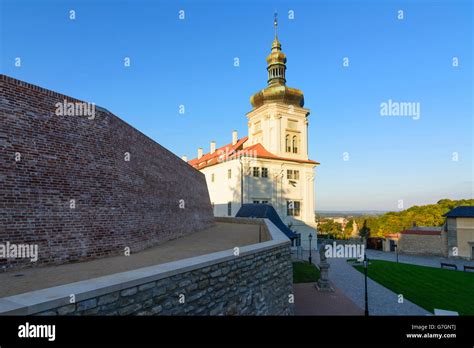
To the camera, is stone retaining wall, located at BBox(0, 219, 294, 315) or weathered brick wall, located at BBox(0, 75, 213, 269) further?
weathered brick wall, located at BBox(0, 75, 213, 269)

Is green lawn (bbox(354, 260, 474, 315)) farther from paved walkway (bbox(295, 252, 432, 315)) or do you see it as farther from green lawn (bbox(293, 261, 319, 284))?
green lawn (bbox(293, 261, 319, 284))

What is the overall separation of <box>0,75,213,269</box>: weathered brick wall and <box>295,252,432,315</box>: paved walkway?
12.1 metres

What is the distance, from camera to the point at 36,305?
3.49 m

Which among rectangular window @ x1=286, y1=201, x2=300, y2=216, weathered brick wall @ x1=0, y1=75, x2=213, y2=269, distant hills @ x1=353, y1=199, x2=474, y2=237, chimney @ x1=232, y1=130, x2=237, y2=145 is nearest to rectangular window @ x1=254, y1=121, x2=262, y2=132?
chimney @ x1=232, y1=130, x2=237, y2=145

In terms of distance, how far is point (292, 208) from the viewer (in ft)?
137

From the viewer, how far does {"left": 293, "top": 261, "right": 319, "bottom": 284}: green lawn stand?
21175 mm

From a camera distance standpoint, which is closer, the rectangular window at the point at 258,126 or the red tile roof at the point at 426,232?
the red tile roof at the point at 426,232

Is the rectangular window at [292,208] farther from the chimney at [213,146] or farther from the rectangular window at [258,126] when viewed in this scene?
the chimney at [213,146]

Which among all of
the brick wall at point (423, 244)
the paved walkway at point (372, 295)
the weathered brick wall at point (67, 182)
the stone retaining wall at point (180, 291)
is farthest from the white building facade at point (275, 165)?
the stone retaining wall at point (180, 291)

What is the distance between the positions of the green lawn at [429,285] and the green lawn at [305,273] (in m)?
4.50

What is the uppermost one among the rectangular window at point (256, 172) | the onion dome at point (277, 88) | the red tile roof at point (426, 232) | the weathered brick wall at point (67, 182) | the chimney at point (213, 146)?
the onion dome at point (277, 88)

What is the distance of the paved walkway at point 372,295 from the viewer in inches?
607

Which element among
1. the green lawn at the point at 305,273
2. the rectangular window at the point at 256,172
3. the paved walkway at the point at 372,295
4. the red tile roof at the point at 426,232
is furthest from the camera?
the red tile roof at the point at 426,232
